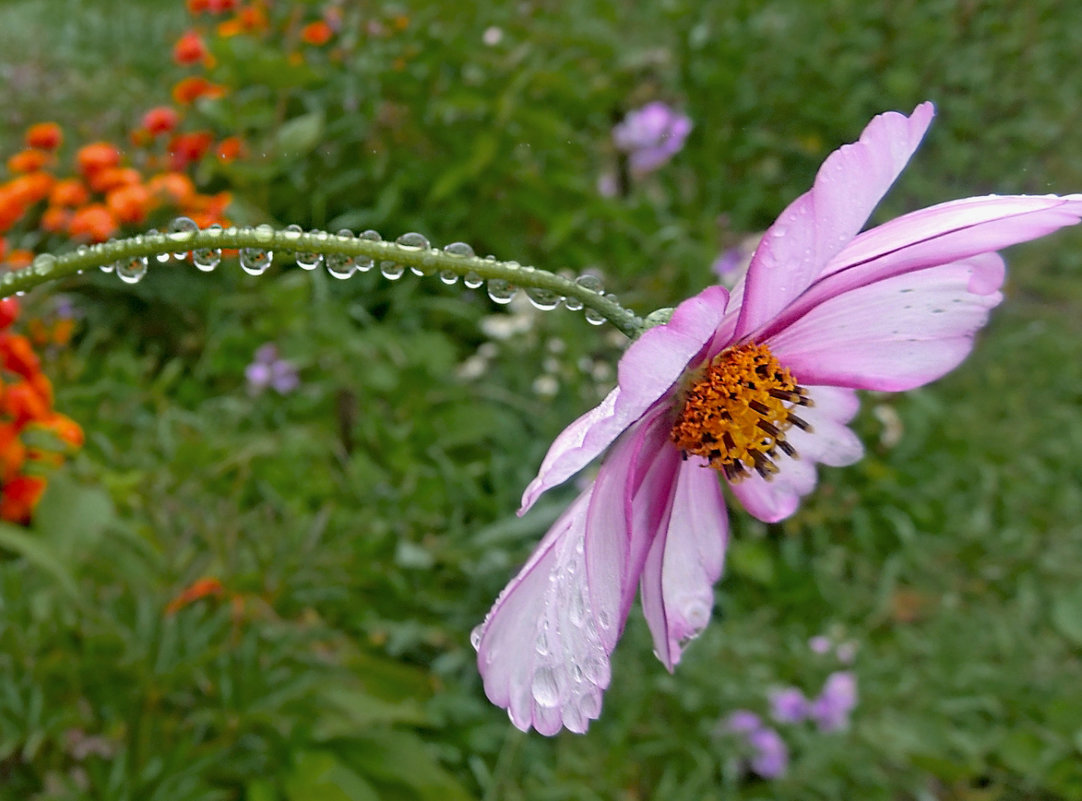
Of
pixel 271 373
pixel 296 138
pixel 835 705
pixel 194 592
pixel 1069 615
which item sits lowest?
pixel 1069 615

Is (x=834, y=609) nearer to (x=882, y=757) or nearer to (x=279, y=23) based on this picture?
(x=882, y=757)

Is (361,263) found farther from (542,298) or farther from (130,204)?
(130,204)

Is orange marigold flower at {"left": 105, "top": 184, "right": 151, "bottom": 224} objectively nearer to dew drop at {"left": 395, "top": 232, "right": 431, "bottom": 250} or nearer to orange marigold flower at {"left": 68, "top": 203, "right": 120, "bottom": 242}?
orange marigold flower at {"left": 68, "top": 203, "right": 120, "bottom": 242}

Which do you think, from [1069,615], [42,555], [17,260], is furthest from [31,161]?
[1069,615]

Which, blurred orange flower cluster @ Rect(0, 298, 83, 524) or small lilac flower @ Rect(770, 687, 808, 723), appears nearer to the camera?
blurred orange flower cluster @ Rect(0, 298, 83, 524)

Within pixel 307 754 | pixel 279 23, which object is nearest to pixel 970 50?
pixel 279 23

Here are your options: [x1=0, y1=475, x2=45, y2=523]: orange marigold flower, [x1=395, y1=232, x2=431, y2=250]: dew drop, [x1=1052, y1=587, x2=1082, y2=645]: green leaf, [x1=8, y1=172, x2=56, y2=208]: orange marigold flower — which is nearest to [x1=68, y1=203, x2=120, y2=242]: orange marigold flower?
[x1=8, y1=172, x2=56, y2=208]: orange marigold flower
